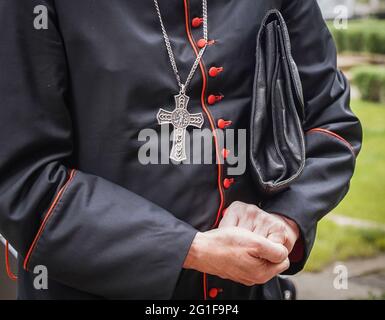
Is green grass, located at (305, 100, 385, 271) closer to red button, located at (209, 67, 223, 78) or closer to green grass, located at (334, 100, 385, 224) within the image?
green grass, located at (334, 100, 385, 224)

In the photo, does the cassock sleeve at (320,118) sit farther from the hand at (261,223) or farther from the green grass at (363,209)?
the green grass at (363,209)

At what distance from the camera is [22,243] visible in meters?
1.45

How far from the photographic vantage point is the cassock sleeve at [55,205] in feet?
4.65

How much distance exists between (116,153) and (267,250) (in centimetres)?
44

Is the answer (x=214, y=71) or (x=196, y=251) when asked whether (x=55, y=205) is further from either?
(x=214, y=71)

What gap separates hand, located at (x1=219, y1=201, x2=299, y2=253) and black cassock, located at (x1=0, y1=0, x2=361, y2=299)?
1.3 inches

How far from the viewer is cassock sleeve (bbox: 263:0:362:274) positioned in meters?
1.70

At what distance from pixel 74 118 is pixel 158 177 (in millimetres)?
255

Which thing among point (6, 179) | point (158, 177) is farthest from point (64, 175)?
point (158, 177)

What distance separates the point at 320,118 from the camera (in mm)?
1782

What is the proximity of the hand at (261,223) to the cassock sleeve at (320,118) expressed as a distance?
0.08m

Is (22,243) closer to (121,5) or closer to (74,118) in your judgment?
Result: (74,118)

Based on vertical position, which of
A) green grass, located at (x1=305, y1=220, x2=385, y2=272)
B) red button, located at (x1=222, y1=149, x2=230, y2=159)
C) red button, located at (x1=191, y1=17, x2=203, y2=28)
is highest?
red button, located at (x1=191, y1=17, x2=203, y2=28)

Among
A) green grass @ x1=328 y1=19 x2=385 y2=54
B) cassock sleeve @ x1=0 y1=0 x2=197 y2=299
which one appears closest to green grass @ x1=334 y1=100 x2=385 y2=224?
green grass @ x1=328 y1=19 x2=385 y2=54
